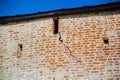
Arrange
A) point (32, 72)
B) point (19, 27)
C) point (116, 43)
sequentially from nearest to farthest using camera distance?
point (116, 43) < point (32, 72) < point (19, 27)

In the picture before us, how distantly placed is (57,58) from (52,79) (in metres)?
0.73

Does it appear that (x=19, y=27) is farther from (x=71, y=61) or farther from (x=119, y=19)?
(x=119, y=19)

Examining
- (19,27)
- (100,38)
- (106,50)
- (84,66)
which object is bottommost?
(84,66)

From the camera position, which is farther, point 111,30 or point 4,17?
point 4,17

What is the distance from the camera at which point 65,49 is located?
22.2 ft

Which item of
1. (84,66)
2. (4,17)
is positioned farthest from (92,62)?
(4,17)

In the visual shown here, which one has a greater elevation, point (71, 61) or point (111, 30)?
point (111, 30)

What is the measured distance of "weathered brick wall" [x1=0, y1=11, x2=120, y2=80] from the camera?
6.38 m

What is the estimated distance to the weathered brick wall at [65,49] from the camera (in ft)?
20.9

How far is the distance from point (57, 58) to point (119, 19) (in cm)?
248

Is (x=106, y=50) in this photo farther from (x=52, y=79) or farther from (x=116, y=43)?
(x=52, y=79)

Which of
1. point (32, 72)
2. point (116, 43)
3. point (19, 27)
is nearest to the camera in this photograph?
point (116, 43)

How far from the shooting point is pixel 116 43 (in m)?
6.40

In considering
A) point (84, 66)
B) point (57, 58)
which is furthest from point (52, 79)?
point (84, 66)
